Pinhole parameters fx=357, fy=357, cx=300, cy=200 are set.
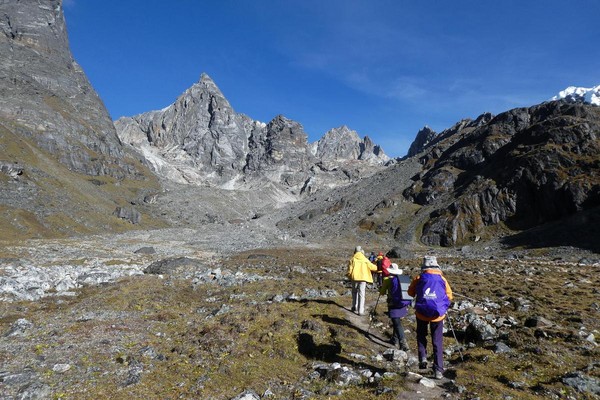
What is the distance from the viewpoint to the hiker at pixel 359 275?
17.1 m

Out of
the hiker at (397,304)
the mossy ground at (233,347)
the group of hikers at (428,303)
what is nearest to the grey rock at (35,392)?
the mossy ground at (233,347)

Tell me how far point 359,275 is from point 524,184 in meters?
98.3

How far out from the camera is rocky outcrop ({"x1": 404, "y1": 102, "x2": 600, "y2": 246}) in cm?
8719

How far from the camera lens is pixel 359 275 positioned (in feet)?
56.0

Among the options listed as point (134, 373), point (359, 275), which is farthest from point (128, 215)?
point (134, 373)

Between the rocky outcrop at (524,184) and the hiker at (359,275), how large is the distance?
83.3 meters

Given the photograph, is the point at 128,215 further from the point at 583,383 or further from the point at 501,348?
the point at 583,383

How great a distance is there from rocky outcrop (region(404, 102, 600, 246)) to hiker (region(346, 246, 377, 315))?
83.3 m

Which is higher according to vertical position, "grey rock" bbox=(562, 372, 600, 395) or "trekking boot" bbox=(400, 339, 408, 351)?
"grey rock" bbox=(562, 372, 600, 395)

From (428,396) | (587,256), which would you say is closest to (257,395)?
(428,396)

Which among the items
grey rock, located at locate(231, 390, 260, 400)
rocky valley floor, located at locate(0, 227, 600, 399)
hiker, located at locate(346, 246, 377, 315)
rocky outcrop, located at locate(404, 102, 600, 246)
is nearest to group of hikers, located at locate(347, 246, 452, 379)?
rocky valley floor, located at locate(0, 227, 600, 399)

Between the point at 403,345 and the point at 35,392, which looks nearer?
the point at 35,392

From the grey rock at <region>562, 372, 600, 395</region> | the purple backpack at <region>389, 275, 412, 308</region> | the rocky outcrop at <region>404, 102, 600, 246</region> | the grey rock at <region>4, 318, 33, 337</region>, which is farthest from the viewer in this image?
the rocky outcrop at <region>404, 102, 600, 246</region>

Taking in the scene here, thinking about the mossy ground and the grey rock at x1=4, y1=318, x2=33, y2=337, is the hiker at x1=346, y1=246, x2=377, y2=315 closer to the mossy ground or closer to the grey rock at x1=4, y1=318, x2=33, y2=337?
the mossy ground
